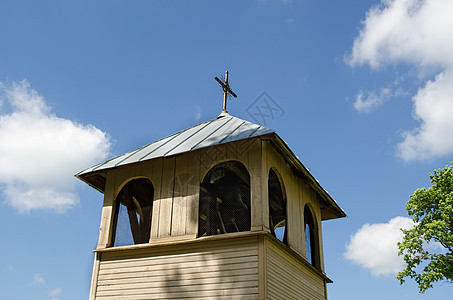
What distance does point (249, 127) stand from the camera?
35.9 ft

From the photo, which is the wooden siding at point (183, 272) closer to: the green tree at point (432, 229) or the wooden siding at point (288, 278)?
the wooden siding at point (288, 278)

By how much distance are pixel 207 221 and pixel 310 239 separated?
3.86 m

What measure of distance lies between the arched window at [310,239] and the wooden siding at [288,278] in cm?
49

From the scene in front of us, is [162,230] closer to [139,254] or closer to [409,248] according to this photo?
[139,254]

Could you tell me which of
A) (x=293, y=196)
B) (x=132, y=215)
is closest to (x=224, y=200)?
(x=293, y=196)

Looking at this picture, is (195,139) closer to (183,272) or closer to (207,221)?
(207,221)

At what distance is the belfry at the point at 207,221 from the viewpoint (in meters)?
9.73

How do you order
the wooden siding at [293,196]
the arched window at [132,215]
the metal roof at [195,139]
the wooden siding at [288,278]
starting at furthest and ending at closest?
the arched window at [132,215]
the wooden siding at [293,196]
the metal roof at [195,139]
the wooden siding at [288,278]

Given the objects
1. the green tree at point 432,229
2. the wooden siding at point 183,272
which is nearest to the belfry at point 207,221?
the wooden siding at point 183,272

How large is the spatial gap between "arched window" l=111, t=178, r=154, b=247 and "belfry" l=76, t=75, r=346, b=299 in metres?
0.03

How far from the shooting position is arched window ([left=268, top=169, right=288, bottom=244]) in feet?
37.4

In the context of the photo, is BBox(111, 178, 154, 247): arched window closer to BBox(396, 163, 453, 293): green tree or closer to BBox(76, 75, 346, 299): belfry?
BBox(76, 75, 346, 299): belfry

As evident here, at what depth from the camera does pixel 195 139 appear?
1150 centimetres

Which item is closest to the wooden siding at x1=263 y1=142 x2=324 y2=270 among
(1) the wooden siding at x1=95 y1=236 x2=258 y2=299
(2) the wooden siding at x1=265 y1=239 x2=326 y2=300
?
(2) the wooden siding at x1=265 y1=239 x2=326 y2=300
